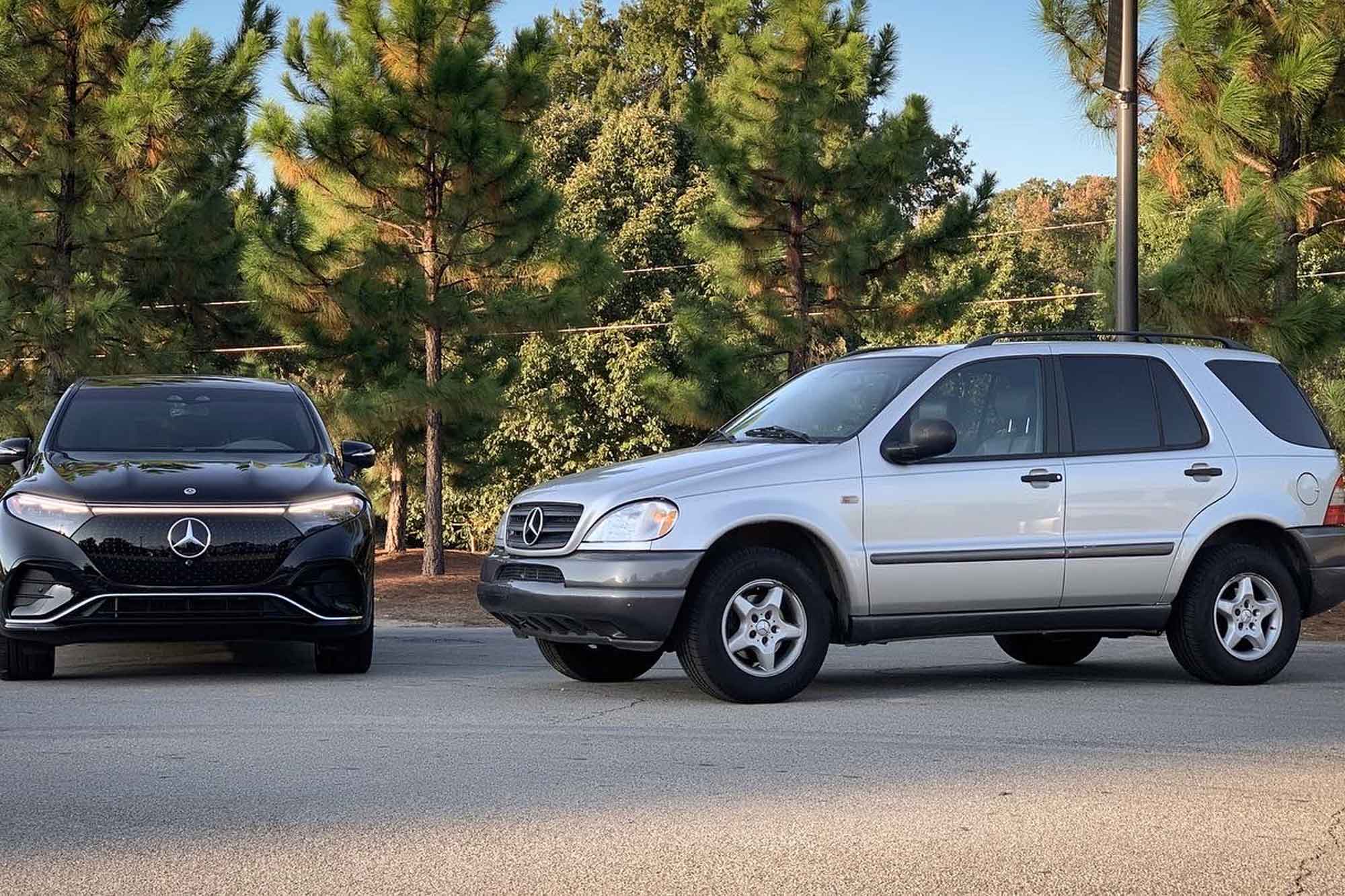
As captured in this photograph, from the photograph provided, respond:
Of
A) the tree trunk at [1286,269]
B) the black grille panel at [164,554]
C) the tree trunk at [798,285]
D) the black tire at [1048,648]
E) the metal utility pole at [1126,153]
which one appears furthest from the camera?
the tree trunk at [798,285]

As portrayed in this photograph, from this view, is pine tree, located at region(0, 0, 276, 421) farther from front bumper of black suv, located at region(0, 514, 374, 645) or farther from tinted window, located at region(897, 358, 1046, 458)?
tinted window, located at region(897, 358, 1046, 458)

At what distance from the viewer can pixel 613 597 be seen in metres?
8.89

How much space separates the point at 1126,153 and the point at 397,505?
18.2m

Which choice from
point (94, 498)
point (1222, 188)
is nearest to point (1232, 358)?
point (94, 498)

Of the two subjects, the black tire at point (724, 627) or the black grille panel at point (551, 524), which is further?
the black grille panel at point (551, 524)

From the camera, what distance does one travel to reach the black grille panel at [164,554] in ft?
32.1

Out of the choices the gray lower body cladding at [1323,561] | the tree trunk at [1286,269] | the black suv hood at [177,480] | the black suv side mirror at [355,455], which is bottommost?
the gray lower body cladding at [1323,561]

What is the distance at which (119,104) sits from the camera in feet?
72.9

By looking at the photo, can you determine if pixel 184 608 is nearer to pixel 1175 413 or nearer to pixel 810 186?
pixel 1175 413

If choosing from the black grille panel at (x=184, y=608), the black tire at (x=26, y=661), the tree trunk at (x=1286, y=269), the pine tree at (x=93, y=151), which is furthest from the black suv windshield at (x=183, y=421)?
the pine tree at (x=93, y=151)

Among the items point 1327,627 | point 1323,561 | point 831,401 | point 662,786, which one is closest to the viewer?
point 662,786

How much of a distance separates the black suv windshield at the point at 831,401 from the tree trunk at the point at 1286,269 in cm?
867

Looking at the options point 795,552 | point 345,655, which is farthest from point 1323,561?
point 345,655

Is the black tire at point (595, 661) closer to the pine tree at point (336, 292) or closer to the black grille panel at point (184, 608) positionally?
the black grille panel at point (184, 608)
